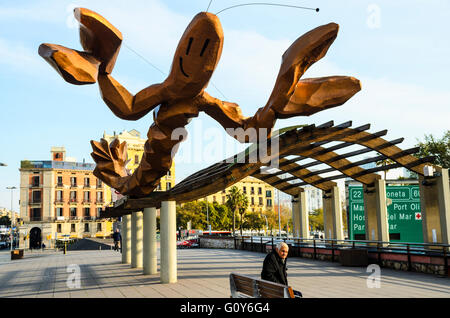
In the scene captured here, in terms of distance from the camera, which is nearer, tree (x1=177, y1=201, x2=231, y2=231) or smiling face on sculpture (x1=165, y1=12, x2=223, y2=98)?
smiling face on sculpture (x1=165, y1=12, x2=223, y2=98)

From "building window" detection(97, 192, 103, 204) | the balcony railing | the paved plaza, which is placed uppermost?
"building window" detection(97, 192, 103, 204)

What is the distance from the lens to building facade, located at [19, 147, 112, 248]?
63.4 metres

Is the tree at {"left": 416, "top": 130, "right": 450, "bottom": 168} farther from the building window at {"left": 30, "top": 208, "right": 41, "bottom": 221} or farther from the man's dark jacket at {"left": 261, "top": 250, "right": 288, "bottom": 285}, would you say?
the building window at {"left": 30, "top": 208, "right": 41, "bottom": 221}

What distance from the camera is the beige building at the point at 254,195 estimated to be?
92375 millimetres

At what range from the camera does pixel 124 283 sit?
1202 centimetres

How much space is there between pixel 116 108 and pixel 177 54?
2.11 meters

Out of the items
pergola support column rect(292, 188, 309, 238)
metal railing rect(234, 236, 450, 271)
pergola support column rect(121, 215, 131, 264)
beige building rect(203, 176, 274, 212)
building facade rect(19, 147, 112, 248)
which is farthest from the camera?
beige building rect(203, 176, 274, 212)

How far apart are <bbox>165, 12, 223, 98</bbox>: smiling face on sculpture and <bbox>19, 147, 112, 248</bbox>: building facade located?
195ft

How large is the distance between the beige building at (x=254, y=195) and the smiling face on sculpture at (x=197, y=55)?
82343 millimetres

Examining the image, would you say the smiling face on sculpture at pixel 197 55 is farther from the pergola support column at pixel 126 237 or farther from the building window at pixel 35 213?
the building window at pixel 35 213

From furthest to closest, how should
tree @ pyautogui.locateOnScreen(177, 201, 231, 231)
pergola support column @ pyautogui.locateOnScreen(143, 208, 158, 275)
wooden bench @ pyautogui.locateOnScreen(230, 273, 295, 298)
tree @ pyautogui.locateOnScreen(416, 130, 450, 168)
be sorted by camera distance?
1. tree @ pyautogui.locateOnScreen(177, 201, 231, 231)
2. tree @ pyautogui.locateOnScreen(416, 130, 450, 168)
3. pergola support column @ pyautogui.locateOnScreen(143, 208, 158, 275)
4. wooden bench @ pyautogui.locateOnScreen(230, 273, 295, 298)

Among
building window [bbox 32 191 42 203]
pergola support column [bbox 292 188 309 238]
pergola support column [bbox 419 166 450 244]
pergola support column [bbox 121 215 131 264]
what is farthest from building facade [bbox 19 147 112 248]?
pergola support column [bbox 419 166 450 244]

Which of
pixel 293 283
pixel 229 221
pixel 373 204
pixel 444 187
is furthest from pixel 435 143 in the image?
pixel 229 221

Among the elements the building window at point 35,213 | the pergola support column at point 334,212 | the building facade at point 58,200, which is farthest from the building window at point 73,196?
the pergola support column at point 334,212
